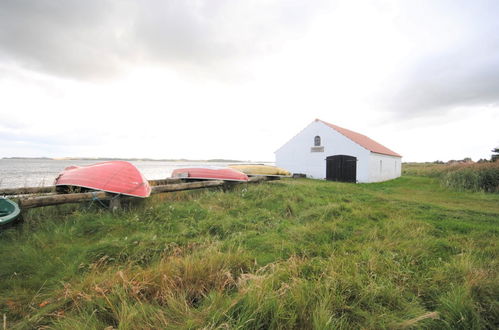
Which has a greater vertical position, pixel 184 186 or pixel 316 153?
pixel 316 153

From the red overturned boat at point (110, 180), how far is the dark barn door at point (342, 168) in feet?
51.1

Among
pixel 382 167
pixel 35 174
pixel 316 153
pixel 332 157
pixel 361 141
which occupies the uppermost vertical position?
pixel 361 141

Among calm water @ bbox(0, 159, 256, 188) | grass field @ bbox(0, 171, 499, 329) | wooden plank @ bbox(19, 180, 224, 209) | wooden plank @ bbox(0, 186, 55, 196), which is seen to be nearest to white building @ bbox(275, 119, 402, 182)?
calm water @ bbox(0, 159, 256, 188)

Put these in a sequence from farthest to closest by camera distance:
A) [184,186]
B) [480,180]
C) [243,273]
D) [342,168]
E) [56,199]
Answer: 1. [342,168]
2. [480,180]
3. [184,186]
4. [56,199]
5. [243,273]

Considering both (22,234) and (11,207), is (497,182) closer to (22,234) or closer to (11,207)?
(22,234)

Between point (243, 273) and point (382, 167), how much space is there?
20685mm

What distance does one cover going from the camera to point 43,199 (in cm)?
452

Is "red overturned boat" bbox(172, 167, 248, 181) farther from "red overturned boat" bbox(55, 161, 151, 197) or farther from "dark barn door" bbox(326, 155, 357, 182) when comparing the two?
"dark barn door" bbox(326, 155, 357, 182)

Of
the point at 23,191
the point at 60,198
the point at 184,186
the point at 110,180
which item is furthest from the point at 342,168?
the point at 23,191

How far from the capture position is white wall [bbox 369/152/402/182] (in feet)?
56.4

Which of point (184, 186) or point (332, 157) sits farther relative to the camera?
point (332, 157)

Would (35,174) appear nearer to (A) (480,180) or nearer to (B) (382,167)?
(B) (382,167)

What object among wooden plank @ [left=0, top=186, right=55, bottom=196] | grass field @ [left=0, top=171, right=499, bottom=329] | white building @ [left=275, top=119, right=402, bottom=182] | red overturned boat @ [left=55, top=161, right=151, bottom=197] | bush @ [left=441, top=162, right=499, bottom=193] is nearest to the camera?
grass field @ [left=0, top=171, right=499, bottom=329]

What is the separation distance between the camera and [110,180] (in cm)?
573
